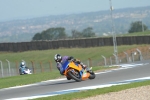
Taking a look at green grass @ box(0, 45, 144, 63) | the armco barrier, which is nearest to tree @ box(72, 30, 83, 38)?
the armco barrier

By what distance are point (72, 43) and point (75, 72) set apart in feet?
177

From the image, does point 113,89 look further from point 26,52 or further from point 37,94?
point 26,52

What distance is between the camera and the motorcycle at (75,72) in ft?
74.5

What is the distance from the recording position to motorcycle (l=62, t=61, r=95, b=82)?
2270cm

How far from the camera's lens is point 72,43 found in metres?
77.1

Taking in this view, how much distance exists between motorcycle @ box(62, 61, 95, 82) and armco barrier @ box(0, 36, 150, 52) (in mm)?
44442

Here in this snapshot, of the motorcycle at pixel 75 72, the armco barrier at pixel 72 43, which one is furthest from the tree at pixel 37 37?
the motorcycle at pixel 75 72

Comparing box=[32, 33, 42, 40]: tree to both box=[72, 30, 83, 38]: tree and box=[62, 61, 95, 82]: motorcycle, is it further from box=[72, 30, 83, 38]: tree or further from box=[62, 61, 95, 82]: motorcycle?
box=[62, 61, 95, 82]: motorcycle

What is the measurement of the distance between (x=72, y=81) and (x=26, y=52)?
53.7 m

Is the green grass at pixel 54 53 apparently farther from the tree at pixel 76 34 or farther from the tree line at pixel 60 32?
the tree line at pixel 60 32

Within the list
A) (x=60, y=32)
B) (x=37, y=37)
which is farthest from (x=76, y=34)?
(x=37, y=37)

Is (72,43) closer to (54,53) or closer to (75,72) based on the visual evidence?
(54,53)

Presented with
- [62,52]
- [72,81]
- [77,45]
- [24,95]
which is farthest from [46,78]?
[77,45]

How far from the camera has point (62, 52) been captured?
71.2 metres
